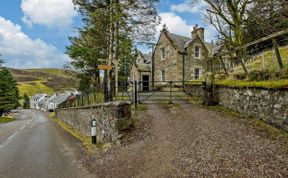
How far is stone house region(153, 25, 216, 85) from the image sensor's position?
889 inches

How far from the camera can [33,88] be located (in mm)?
123500

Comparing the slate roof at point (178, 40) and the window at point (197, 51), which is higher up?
the slate roof at point (178, 40)

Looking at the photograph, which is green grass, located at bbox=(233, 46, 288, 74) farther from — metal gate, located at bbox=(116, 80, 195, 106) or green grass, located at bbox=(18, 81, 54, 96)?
green grass, located at bbox=(18, 81, 54, 96)

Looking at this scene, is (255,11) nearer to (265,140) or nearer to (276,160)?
(265,140)

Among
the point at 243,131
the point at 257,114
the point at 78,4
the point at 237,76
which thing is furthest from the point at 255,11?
the point at 78,4

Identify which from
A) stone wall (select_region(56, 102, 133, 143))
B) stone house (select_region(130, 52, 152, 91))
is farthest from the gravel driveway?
stone house (select_region(130, 52, 152, 91))

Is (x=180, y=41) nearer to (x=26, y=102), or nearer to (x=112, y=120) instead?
(x=112, y=120)

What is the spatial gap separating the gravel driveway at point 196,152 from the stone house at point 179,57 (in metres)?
14.7

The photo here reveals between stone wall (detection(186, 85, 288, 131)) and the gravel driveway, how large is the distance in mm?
511

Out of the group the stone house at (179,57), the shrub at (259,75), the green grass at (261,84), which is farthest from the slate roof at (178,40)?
the shrub at (259,75)

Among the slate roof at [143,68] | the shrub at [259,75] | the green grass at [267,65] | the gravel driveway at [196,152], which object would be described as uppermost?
the slate roof at [143,68]

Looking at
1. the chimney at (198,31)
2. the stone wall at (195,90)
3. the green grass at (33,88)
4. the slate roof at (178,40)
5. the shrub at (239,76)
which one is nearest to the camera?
the shrub at (239,76)

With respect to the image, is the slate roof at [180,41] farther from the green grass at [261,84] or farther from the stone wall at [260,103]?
the green grass at [261,84]

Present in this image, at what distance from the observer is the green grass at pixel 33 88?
118m
